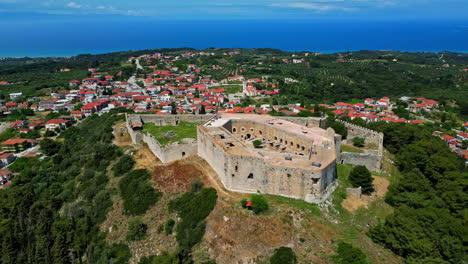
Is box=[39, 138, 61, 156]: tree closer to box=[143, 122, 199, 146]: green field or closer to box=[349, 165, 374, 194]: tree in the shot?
box=[143, 122, 199, 146]: green field

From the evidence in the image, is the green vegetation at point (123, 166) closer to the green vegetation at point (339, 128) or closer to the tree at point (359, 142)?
the green vegetation at point (339, 128)

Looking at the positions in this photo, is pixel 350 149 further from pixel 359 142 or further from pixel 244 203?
pixel 244 203

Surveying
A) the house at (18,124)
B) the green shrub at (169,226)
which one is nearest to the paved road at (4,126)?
the house at (18,124)

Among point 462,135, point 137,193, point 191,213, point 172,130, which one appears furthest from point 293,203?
point 462,135

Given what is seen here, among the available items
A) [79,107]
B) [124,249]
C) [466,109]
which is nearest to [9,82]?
[79,107]

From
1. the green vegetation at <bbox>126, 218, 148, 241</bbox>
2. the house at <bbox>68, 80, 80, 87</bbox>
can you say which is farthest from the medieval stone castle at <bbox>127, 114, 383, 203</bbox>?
the house at <bbox>68, 80, 80, 87</bbox>

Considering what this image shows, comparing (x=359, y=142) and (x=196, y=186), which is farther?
(x=359, y=142)
